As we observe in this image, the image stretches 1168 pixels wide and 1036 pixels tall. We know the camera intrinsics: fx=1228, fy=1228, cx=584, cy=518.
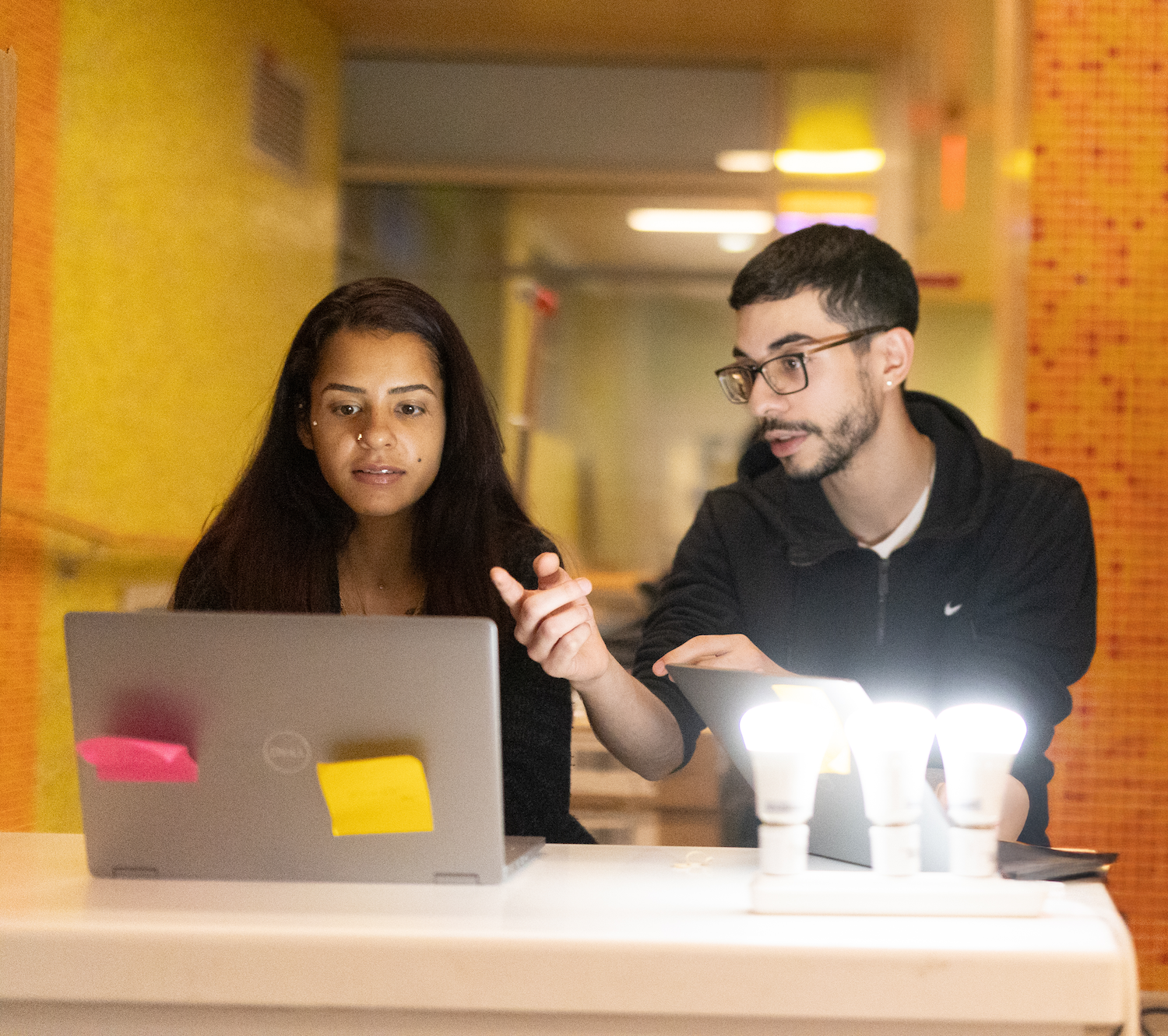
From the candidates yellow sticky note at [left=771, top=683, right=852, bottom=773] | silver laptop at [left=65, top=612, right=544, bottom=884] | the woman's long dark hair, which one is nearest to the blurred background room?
the woman's long dark hair

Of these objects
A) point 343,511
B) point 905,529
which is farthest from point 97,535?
point 905,529

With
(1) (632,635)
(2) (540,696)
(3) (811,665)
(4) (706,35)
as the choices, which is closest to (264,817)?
(2) (540,696)

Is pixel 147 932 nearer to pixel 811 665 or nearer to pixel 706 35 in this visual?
pixel 811 665

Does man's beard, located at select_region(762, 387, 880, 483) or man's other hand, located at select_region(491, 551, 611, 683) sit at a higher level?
man's beard, located at select_region(762, 387, 880, 483)

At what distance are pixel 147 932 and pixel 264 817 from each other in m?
0.17

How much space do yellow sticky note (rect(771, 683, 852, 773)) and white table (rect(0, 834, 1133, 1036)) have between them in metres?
0.16

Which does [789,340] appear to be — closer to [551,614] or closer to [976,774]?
[551,614]

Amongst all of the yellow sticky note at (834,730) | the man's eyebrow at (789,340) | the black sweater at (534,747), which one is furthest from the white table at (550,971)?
the man's eyebrow at (789,340)

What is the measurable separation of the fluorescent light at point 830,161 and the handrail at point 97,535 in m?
2.63

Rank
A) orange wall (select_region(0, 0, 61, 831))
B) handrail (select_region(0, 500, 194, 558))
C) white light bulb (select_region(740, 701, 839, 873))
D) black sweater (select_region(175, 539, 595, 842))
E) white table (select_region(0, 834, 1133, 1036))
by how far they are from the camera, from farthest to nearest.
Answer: handrail (select_region(0, 500, 194, 558))
orange wall (select_region(0, 0, 61, 831))
black sweater (select_region(175, 539, 595, 842))
white light bulb (select_region(740, 701, 839, 873))
white table (select_region(0, 834, 1133, 1036))

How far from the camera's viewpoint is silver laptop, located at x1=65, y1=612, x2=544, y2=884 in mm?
1035

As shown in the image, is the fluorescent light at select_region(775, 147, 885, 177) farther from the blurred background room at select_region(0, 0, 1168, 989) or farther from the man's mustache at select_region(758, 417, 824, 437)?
the man's mustache at select_region(758, 417, 824, 437)

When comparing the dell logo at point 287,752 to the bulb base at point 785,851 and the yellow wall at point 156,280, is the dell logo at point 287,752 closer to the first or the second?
the bulb base at point 785,851

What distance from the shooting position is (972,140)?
4.68 meters
